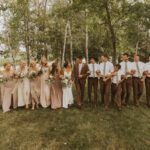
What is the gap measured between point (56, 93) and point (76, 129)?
103 inches

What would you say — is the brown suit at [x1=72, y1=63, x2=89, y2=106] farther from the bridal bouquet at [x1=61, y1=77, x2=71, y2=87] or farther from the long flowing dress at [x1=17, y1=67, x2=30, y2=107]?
the long flowing dress at [x1=17, y1=67, x2=30, y2=107]

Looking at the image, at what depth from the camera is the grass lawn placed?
11469 mm

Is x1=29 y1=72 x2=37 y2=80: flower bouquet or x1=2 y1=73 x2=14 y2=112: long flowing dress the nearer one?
x1=29 y1=72 x2=37 y2=80: flower bouquet

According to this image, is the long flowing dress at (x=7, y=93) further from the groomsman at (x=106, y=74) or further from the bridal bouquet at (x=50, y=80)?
the groomsman at (x=106, y=74)

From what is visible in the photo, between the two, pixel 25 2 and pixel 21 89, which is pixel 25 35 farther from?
pixel 21 89

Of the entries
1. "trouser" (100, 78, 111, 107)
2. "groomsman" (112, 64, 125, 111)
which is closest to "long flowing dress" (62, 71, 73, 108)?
"trouser" (100, 78, 111, 107)

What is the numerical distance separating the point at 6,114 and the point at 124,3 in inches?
407

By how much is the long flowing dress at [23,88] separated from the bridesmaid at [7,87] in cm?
35

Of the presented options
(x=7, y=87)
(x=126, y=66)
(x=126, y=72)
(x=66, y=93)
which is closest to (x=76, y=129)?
(x=66, y=93)

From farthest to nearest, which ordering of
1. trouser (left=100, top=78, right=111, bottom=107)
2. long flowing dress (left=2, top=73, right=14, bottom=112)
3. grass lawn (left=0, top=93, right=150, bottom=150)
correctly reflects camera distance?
long flowing dress (left=2, top=73, right=14, bottom=112)
trouser (left=100, top=78, right=111, bottom=107)
grass lawn (left=0, top=93, right=150, bottom=150)

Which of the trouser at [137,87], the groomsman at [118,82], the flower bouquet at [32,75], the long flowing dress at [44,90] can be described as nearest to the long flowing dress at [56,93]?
the long flowing dress at [44,90]

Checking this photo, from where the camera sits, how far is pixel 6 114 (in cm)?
1417

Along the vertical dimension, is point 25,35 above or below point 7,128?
above

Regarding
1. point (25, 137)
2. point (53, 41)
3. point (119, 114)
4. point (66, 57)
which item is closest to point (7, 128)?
point (25, 137)
